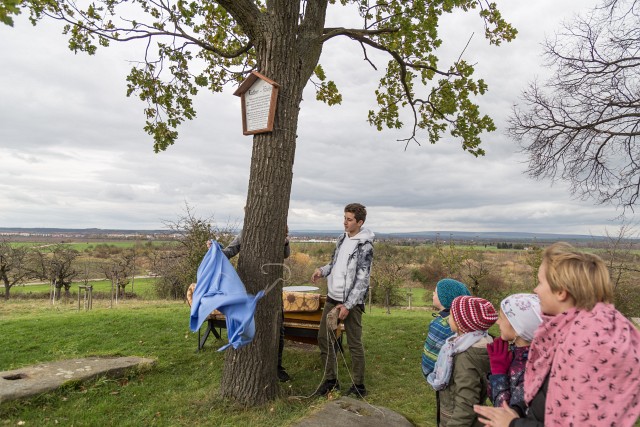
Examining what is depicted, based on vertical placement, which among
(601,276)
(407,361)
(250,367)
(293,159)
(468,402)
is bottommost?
(407,361)

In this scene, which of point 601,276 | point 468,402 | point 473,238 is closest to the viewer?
point 601,276

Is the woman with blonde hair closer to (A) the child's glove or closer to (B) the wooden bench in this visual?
(A) the child's glove

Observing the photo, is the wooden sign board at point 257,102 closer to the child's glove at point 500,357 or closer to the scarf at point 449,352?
the scarf at point 449,352

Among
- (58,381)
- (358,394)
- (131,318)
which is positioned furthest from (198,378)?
(131,318)

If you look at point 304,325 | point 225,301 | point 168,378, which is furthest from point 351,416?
point 168,378

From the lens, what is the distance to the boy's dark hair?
449 cm

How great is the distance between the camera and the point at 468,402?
2.39m

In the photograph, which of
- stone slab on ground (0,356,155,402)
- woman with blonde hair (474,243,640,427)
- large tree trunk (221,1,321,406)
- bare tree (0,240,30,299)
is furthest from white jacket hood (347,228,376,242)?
bare tree (0,240,30,299)

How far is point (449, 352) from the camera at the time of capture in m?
2.59

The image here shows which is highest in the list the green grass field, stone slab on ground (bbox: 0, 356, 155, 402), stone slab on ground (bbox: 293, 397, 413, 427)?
stone slab on ground (bbox: 293, 397, 413, 427)

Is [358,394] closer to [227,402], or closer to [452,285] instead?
[227,402]

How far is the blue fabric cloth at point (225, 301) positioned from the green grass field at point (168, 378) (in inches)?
34.8

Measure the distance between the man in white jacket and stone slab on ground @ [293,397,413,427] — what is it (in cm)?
79

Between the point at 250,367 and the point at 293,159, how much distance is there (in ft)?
6.95
